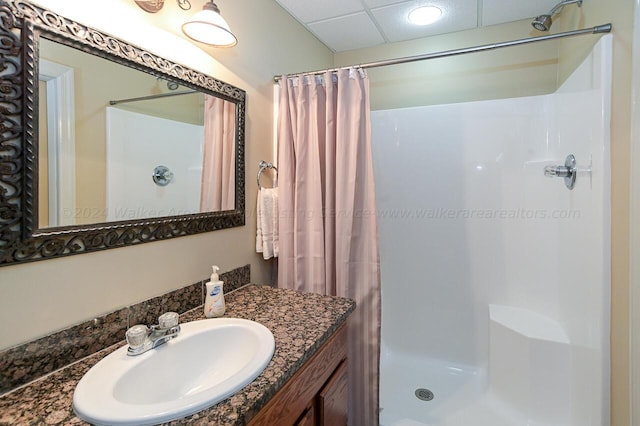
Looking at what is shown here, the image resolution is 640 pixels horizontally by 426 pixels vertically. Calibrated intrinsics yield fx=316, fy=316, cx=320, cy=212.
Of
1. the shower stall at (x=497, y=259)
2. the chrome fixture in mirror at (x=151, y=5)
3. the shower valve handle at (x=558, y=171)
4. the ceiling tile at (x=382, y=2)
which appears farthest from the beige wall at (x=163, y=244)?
the shower valve handle at (x=558, y=171)

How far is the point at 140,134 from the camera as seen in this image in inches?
41.0

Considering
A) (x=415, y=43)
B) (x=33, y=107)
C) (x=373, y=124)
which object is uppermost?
(x=415, y=43)

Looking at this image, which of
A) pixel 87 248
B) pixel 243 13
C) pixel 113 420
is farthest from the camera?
pixel 243 13

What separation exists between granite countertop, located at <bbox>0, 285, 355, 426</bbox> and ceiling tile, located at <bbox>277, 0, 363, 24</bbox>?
1.53m

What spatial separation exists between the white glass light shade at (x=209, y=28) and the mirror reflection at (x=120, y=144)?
0.19m

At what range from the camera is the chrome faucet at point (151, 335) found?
34.4 inches

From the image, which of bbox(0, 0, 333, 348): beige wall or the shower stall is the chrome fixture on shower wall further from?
bbox(0, 0, 333, 348): beige wall

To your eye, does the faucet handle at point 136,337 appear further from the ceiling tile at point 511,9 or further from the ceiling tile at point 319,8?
the ceiling tile at point 511,9

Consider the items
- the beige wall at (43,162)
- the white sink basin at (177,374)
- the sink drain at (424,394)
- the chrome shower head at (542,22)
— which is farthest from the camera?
the sink drain at (424,394)

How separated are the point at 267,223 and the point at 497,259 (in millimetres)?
1479

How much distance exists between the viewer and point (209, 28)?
1.12 meters

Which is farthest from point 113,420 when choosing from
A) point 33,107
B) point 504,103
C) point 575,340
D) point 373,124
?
point 504,103

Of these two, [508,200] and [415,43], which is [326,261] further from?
[415,43]

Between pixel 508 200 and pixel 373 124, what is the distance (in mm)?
1011
